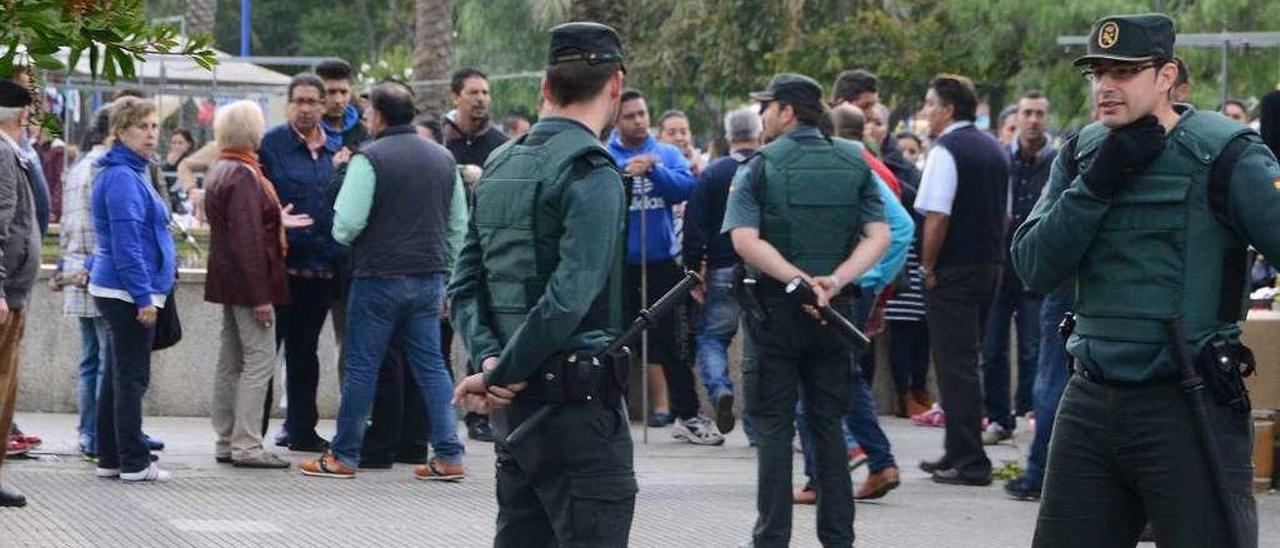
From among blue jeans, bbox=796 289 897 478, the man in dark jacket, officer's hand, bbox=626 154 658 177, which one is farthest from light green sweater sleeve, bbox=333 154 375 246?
blue jeans, bbox=796 289 897 478

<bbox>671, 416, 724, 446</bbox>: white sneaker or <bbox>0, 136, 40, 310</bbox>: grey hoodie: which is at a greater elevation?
<bbox>0, 136, 40, 310</bbox>: grey hoodie

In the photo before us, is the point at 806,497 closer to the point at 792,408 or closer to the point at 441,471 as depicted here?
the point at 792,408

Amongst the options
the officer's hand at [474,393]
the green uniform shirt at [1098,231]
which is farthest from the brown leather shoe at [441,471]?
the green uniform shirt at [1098,231]

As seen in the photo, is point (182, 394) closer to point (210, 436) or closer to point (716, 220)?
point (210, 436)

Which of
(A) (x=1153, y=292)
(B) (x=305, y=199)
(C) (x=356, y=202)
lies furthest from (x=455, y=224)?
(A) (x=1153, y=292)

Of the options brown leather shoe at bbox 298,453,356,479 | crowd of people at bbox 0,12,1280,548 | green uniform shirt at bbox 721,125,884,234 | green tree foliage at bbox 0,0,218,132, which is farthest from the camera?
brown leather shoe at bbox 298,453,356,479

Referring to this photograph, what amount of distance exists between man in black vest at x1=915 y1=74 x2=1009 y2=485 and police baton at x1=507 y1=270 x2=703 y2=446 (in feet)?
15.2

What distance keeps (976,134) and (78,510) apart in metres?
4.63

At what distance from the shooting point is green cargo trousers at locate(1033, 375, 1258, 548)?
521cm

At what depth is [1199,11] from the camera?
2784 cm

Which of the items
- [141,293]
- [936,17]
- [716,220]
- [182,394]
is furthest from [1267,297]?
[936,17]

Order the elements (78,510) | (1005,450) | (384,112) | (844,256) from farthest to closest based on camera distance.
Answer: (1005,450) → (384,112) → (78,510) → (844,256)

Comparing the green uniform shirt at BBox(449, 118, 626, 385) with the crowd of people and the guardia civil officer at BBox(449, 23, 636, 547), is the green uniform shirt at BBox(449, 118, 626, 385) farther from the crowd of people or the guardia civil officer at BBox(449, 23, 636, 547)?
the crowd of people

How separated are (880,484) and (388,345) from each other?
2477mm
